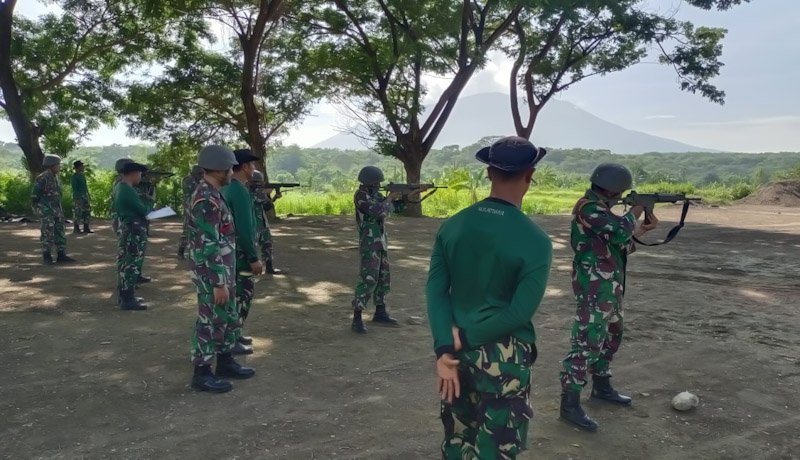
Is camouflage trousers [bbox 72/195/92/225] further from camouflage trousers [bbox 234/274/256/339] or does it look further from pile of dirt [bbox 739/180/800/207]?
pile of dirt [bbox 739/180/800/207]

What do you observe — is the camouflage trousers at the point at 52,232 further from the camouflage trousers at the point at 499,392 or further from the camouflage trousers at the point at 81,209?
the camouflage trousers at the point at 499,392

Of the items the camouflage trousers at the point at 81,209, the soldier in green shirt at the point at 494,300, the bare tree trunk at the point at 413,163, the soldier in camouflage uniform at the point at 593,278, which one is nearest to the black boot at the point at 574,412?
the soldier in camouflage uniform at the point at 593,278

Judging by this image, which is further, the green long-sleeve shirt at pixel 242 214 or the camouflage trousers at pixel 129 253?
the camouflage trousers at pixel 129 253

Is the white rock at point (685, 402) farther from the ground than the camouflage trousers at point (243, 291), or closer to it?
closer to it

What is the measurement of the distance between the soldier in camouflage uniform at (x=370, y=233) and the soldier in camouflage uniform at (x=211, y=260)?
172cm

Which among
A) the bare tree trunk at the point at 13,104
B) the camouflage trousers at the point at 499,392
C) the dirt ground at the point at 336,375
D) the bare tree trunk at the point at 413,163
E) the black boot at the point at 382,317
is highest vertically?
the bare tree trunk at the point at 13,104

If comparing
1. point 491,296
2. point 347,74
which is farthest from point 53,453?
point 347,74

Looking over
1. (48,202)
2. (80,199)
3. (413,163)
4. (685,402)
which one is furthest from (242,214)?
(413,163)

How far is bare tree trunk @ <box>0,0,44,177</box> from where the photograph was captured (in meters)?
16.2

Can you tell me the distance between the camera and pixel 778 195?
1094 inches

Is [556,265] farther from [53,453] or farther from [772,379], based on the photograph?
[53,453]

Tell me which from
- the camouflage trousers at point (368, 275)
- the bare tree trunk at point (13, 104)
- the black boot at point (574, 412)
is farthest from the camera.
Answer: the bare tree trunk at point (13, 104)

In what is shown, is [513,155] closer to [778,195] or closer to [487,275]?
[487,275]

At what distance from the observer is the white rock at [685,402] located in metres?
4.30
